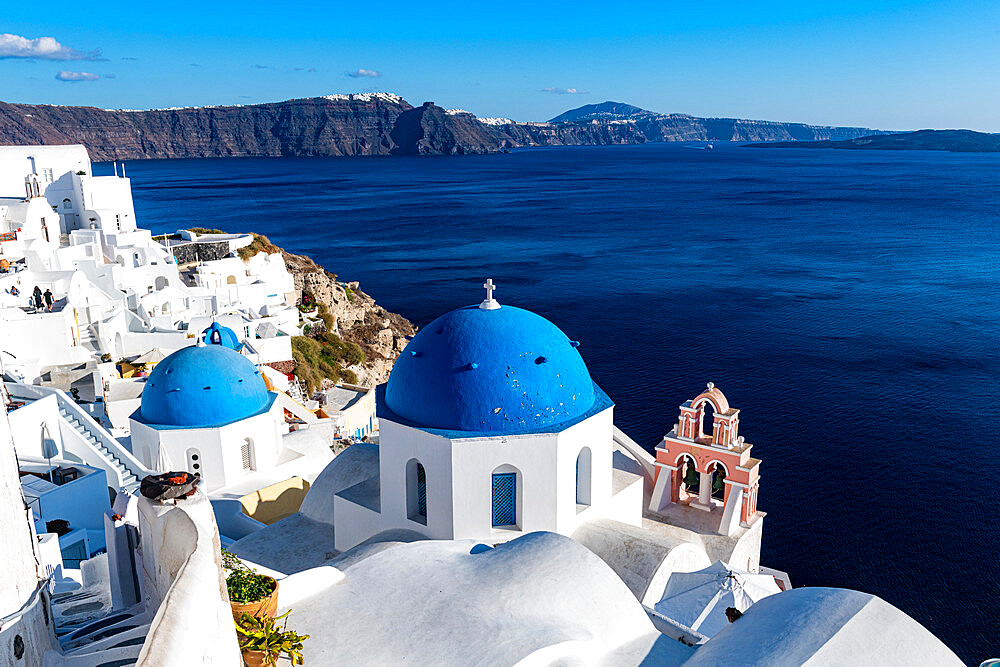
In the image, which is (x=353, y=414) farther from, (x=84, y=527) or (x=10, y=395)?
(x=84, y=527)

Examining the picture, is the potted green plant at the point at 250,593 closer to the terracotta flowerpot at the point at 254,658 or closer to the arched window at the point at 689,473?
the terracotta flowerpot at the point at 254,658

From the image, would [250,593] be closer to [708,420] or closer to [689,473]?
[689,473]

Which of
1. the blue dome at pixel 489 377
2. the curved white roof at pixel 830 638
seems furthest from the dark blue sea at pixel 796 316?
the curved white roof at pixel 830 638

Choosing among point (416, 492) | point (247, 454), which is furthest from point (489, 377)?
point (247, 454)

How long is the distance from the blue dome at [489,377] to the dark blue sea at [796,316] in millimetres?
16658

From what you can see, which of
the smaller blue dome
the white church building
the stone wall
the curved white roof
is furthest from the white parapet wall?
the stone wall

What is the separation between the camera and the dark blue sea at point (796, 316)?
26703 mm

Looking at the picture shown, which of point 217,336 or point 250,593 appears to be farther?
point 217,336

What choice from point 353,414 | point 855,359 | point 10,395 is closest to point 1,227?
point 353,414

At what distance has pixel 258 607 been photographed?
678 centimetres

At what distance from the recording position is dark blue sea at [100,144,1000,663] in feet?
87.6

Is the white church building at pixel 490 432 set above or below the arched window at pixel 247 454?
above

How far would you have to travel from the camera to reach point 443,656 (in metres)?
7.16

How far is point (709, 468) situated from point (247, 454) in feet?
34.9
